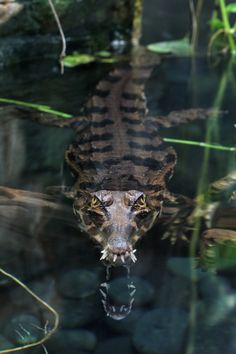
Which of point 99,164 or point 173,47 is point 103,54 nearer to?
point 173,47

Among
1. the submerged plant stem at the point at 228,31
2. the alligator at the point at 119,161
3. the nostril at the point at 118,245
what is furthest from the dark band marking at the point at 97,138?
the submerged plant stem at the point at 228,31

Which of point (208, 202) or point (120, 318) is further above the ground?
point (208, 202)

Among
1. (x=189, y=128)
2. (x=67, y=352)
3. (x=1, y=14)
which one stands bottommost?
(x=67, y=352)

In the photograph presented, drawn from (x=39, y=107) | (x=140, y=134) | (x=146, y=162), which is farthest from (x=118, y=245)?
(x=39, y=107)

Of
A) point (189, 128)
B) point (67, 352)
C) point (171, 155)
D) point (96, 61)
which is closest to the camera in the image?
point (67, 352)

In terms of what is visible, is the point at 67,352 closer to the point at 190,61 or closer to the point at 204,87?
the point at 204,87

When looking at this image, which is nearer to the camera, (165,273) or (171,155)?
→ (165,273)

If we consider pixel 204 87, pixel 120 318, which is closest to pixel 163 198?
pixel 120 318

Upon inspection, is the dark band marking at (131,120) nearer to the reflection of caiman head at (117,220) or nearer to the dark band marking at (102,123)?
the dark band marking at (102,123)
